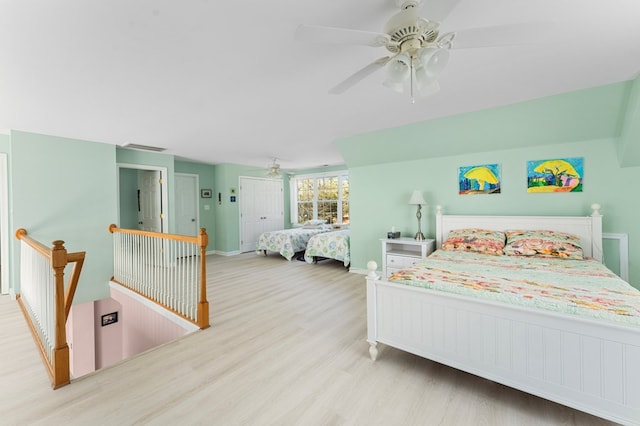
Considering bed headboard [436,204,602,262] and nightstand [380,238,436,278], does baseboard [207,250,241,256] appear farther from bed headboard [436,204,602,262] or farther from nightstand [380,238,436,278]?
bed headboard [436,204,602,262]

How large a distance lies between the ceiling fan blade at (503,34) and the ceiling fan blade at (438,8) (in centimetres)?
16

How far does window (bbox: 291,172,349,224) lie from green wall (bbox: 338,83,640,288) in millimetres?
2289

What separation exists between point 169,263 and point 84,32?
2.13 meters

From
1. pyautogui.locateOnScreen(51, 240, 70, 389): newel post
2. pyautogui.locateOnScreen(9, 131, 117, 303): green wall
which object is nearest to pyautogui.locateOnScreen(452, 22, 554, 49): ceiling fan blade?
pyautogui.locateOnScreen(51, 240, 70, 389): newel post

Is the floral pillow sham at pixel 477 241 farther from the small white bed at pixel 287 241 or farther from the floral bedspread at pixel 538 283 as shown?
the small white bed at pixel 287 241

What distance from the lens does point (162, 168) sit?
5215mm

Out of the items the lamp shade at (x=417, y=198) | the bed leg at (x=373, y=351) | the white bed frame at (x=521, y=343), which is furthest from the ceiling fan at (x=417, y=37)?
the lamp shade at (x=417, y=198)

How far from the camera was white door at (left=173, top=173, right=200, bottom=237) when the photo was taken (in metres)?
6.25

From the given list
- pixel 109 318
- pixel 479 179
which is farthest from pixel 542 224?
pixel 109 318

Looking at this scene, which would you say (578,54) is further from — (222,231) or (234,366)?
(222,231)

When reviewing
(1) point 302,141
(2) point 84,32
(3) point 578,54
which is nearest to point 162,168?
(1) point 302,141

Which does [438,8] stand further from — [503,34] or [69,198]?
[69,198]

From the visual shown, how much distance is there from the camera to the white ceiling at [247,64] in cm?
152

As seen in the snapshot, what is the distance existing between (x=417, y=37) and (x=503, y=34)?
0.40 m
